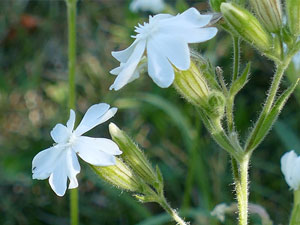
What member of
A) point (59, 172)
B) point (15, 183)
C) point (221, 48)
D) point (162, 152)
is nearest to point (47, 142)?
point (15, 183)

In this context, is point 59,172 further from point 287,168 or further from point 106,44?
point 106,44

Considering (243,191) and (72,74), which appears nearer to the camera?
(243,191)

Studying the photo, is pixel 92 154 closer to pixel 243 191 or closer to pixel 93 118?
pixel 93 118

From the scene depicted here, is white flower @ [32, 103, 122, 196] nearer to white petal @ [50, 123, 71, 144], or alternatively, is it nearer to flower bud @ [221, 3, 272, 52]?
white petal @ [50, 123, 71, 144]

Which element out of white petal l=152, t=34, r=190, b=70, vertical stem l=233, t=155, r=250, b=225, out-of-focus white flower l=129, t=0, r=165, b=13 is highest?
out-of-focus white flower l=129, t=0, r=165, b=13

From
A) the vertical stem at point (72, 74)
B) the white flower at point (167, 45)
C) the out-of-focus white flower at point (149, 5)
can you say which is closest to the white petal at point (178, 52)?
the white flower at point (167, 45)

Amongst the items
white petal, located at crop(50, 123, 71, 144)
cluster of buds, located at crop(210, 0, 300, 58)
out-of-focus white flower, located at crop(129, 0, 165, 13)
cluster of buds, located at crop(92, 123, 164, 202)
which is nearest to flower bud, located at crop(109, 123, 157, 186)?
cluster of buds, located at crop(92, 123, 164, 202)

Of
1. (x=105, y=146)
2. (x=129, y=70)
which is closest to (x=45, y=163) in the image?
(x=105, y=146)
